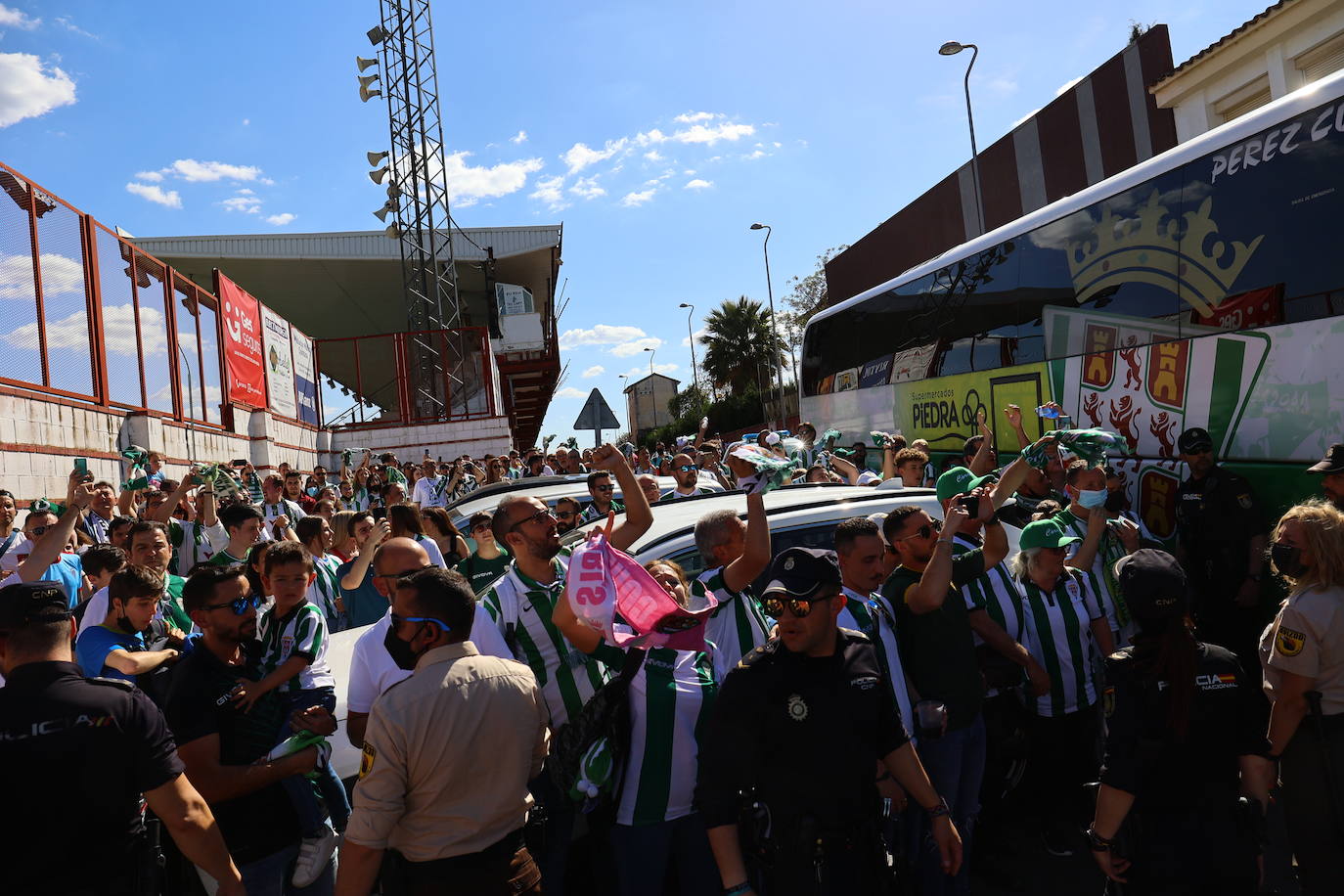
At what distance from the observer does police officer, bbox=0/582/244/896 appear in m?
2.41

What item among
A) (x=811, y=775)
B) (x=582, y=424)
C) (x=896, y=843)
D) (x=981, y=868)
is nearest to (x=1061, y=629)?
(x=981, y=868)

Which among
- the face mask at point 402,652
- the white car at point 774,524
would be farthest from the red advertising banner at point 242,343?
the face mask at point 402,652

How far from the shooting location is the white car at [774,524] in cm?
457

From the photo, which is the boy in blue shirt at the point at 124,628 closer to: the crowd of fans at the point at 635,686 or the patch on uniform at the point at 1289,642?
the crowd of fans at the point at 635,686

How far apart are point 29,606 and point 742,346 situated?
54.8 meters

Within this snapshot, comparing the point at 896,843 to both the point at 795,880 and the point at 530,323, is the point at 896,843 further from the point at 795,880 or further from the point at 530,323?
the point at 530,323

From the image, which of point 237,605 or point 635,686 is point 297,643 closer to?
point 237,605

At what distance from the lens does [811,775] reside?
2691mm

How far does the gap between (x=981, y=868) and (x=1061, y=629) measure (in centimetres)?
121

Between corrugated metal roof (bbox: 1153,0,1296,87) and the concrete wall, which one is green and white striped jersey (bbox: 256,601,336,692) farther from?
corrugated metal roof (bbox: 1153,0,1296,87)

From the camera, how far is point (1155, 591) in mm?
2875

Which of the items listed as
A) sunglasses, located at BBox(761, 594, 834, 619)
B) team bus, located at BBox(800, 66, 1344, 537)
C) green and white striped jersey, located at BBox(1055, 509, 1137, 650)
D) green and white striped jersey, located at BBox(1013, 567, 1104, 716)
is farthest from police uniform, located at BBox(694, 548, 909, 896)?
team bus, located at BBox(800, 66, 1344, 537)

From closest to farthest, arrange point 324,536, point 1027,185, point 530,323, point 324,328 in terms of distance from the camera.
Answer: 1. point 324,536
2. point 1027,185
3. point 530,323
4. point 324,328

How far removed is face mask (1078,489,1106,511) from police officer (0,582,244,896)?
4692 millimetres
